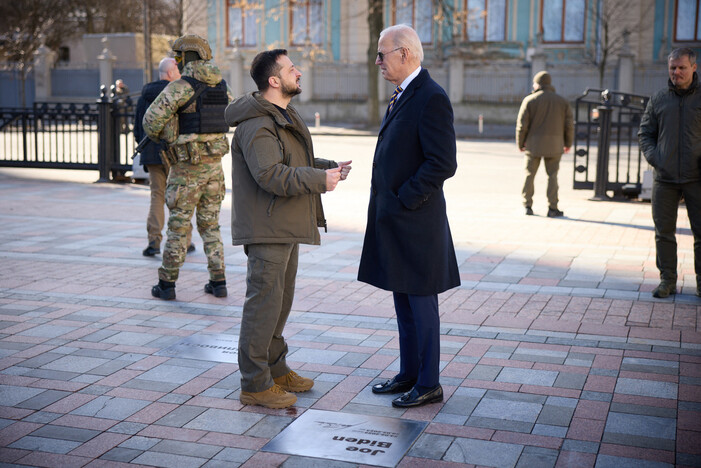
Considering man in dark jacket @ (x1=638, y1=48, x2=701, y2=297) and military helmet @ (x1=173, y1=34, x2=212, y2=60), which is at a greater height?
military helmet @ (x1=173, y1=34, x2=212, y2=60)

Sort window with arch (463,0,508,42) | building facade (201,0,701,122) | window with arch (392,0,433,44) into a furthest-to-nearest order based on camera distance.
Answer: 1. window with arch (392,0,433,44)
2. window with arch (463,0,508,42)
3. building facade (201,0,701,122)

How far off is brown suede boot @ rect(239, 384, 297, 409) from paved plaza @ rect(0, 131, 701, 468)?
1.8 inches

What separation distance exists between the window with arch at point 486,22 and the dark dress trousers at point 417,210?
34.4 meters

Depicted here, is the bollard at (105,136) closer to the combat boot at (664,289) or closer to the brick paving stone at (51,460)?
the combat boot at (664,289)

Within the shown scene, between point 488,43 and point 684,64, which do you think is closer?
point 684,64

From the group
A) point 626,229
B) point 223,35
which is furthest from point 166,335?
→ point 223,35

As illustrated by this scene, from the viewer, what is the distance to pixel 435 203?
15.2 ft

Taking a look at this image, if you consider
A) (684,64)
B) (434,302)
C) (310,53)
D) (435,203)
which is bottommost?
(434,302)

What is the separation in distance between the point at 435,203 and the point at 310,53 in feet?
105

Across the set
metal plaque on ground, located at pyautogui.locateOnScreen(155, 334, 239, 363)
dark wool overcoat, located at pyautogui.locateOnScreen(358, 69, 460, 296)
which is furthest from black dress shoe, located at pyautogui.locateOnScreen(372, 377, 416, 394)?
metal plaque on ground, located at pyautogui.locateOnScreen(155, 334, 239, 363)

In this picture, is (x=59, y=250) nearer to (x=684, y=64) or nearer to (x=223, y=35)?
(x=684, y=64)

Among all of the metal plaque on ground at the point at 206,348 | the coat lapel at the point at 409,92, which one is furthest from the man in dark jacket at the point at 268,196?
the metal plaque on ground at the point at 206,348

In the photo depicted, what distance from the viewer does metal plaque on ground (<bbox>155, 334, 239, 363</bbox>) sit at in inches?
220

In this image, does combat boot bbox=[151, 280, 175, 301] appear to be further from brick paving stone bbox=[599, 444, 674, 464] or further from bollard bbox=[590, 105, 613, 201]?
bollard bbox=[590, 105, 613, 201]
